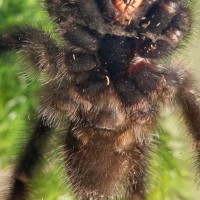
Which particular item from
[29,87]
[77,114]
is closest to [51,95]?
[77,114]

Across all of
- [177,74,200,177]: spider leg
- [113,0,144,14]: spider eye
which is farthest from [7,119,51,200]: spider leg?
[113,0,144,14]: spider eye

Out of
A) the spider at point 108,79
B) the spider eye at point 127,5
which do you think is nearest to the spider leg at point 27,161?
the spider at point 108,79

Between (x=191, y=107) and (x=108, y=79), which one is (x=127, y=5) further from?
(x=191, y=107)

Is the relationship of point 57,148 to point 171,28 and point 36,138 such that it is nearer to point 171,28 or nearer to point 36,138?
point 36,138

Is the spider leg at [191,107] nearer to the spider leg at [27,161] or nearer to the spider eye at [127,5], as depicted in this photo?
the spider eye at [127,5]

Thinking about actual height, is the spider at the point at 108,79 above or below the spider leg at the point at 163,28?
below

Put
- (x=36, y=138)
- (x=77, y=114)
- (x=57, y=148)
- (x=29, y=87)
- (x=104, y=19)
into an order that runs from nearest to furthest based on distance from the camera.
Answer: (x=104, y=19) → (x=77, y=114) → (x=57, y=148) → (x=36, y=138) → (x=29, y=87)
